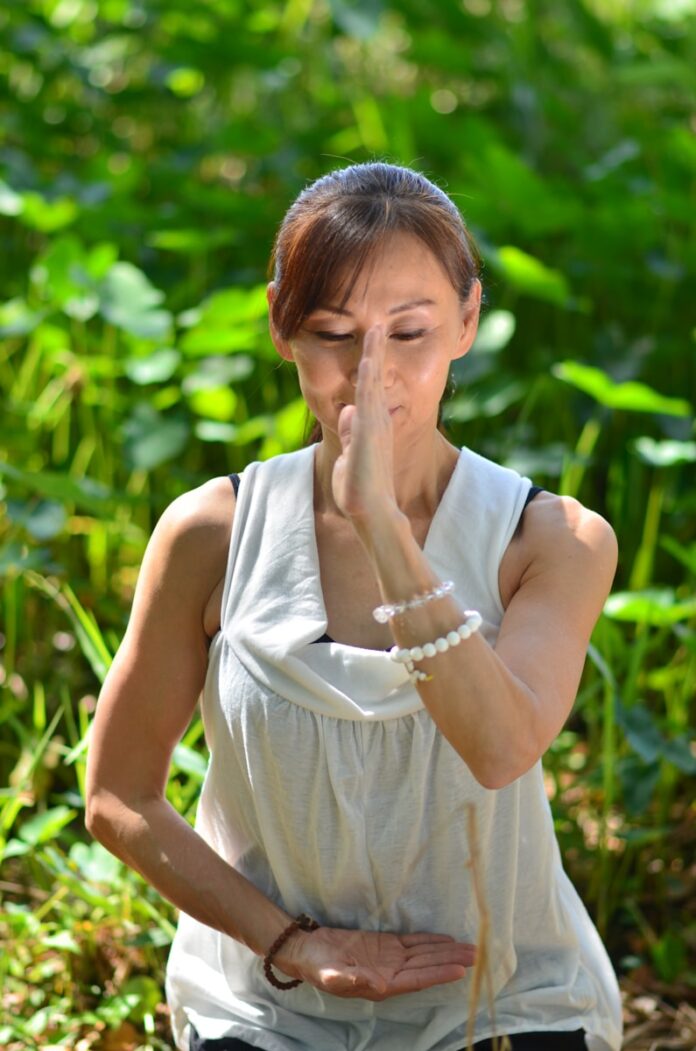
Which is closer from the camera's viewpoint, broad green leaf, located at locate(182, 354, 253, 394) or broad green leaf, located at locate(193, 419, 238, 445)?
broad green leaf, located at locate(193, 419, 238, 445)

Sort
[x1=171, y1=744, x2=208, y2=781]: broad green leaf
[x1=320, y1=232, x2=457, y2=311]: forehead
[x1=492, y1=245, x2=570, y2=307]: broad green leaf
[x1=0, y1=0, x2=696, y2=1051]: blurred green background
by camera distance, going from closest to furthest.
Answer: [x1=320, y1=232, x2=457, y2=311]: forehead
[x1=171, y1=744, x2=208, y2=781]: broad green leaf
[x1=0, y1=0, x2=696, y2=1051]: blurred green background
[x1=492, y1=245, x2=570, y2=307]: broad green leaf

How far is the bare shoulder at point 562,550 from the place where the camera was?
1.26m

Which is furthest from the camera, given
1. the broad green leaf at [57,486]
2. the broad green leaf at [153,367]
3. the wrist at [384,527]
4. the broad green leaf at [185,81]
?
the broad green leaf at [185,81]

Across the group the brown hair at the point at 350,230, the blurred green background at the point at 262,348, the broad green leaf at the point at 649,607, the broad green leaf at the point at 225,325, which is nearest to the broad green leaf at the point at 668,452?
the blurred green background at the point at 262,348

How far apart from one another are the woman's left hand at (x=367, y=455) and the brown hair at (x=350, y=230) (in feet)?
0.43

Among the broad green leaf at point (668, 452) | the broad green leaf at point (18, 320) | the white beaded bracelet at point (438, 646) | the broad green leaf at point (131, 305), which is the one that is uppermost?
the white beaded bracelet at point (438, 646)

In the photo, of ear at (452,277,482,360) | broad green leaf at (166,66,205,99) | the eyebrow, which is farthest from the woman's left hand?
broad green leaf at (166,66,205,99)

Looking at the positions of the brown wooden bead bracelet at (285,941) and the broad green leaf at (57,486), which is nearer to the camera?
the brown wooden bead bracelet at (285,941)

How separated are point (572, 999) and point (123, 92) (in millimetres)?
2899

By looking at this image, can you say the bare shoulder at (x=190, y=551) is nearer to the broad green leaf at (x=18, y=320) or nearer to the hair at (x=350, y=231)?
the hair at (x=350, y=231)

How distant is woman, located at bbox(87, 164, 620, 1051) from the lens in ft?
3.96

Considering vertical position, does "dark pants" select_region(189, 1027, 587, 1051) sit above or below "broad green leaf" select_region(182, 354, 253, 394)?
below

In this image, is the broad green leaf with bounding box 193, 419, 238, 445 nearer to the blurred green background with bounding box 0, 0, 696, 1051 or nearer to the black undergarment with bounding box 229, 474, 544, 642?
the blurred green background with bounding box 0, 0, 696, 1051

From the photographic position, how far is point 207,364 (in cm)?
262
